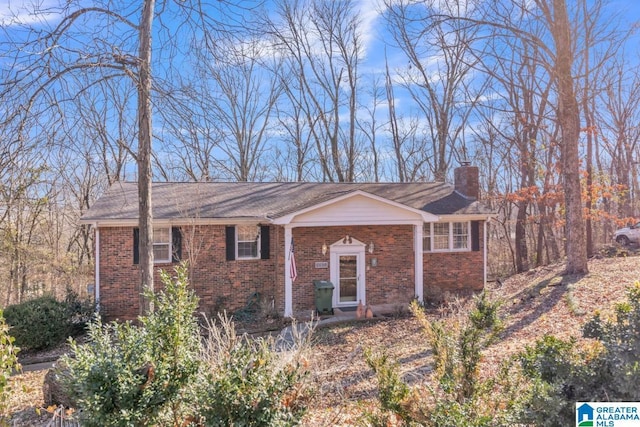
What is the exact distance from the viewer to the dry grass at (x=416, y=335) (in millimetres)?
6500

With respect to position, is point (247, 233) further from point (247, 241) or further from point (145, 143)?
point (145, 143)

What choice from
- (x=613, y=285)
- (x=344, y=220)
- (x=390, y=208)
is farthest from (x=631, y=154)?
(x=344, y=220)

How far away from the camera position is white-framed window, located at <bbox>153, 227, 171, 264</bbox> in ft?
43.7

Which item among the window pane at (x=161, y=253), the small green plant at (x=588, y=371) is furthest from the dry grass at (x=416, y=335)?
the window pane at (x=161, y=253)

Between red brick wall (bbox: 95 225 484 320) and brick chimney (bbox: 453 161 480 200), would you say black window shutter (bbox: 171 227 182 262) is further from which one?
brick chimney (bbox: 453 161 480 200)

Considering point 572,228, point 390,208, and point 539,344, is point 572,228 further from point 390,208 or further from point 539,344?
→ point 539,344

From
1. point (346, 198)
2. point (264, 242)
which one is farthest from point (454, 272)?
point (264, 242)

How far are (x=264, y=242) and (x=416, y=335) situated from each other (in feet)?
19.9

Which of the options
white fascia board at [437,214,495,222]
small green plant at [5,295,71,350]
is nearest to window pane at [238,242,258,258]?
small green plant at [5,295,71,350]

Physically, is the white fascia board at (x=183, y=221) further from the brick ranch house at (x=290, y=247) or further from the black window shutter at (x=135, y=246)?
the black window shutter at (x=135, y=246)

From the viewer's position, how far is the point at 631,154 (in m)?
24.9

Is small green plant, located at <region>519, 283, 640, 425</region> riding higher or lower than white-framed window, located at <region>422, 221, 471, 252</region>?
lower

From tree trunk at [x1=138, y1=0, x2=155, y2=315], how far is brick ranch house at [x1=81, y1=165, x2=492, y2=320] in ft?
14.7

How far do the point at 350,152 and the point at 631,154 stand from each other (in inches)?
681
